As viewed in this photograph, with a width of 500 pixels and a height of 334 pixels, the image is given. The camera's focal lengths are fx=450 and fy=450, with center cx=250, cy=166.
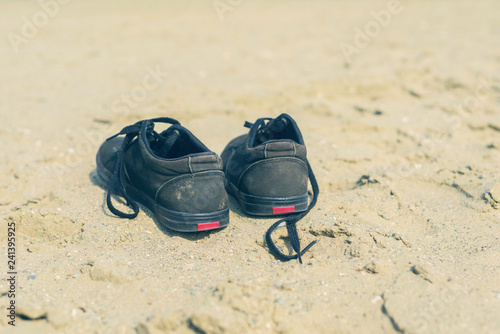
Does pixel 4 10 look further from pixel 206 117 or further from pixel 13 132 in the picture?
pixel 206 117

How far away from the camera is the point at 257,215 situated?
285 centimetres

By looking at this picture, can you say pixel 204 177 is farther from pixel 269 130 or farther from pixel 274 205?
pixel 269 130

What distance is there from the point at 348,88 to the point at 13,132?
3.53 meters

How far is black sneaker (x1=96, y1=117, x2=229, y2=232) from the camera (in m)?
2.56

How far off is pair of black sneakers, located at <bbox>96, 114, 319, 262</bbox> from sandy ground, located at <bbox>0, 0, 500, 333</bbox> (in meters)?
0.12

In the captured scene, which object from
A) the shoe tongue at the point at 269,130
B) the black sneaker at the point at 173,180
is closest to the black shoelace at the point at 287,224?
the shoe tongue at the point at 269,130

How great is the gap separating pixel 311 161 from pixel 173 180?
4.73 ft

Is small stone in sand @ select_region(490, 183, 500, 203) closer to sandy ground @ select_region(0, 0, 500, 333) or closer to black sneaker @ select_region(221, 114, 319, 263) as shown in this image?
sandy ground @ select_region(0, 0, 500, 333)

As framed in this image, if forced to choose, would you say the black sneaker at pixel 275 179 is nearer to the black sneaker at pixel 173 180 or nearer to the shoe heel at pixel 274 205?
the shoe heel at pixel 274 205

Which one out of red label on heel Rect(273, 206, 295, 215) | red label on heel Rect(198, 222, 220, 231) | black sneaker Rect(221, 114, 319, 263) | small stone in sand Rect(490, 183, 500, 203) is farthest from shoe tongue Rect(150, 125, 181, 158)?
small stone in sand Rect(490, 183, 500, 203)

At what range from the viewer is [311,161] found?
368 cm

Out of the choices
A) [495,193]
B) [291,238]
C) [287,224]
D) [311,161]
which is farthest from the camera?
[311,161]

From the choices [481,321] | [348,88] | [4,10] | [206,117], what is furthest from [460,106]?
[4,10]

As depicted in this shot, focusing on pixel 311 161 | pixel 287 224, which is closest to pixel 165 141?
pixel 287 224
